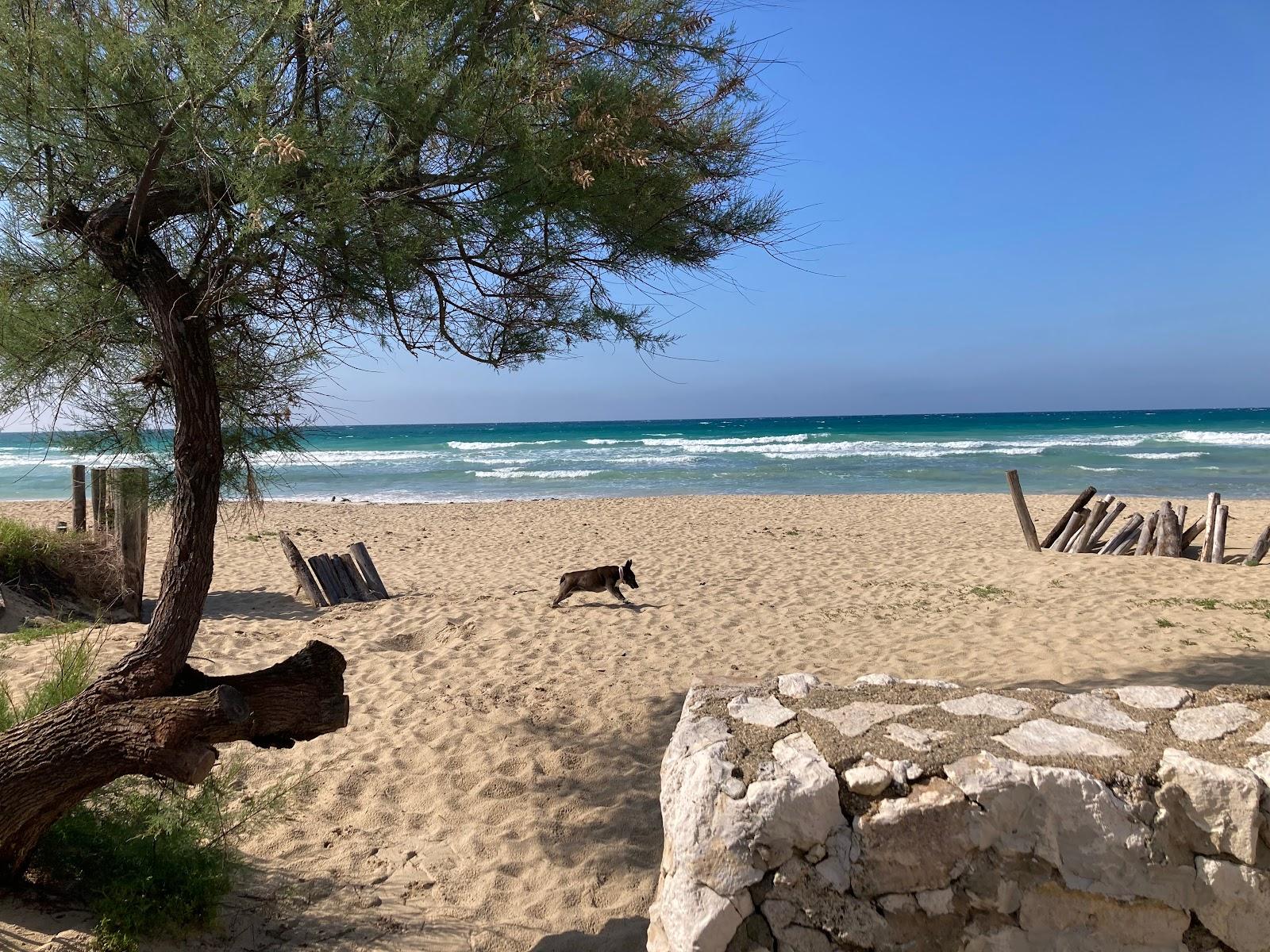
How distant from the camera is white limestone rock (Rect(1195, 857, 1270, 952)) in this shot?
2477 mm

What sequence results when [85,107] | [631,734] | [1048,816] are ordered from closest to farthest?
[1048,816]
[85,107]
[631,734]

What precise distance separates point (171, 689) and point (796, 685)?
2.60 m

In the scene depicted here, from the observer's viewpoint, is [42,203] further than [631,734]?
No

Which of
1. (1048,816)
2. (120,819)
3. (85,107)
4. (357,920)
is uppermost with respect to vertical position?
(85,107)

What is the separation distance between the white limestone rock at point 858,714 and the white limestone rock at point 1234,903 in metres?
1.00

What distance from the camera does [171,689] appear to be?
335 centimetres

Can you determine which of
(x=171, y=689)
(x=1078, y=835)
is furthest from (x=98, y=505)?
(x=1078, y=835)

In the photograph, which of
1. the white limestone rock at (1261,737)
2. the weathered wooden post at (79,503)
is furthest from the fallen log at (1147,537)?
the weathered wooden post at (79,503)

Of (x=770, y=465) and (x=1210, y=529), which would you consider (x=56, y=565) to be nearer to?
(x=1210, y=529)

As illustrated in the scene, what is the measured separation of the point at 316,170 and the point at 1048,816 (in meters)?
3.32

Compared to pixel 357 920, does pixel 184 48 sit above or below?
above

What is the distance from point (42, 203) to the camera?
350cm

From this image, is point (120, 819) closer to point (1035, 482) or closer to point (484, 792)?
point (484, 792)

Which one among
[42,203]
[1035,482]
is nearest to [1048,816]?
[42,203]
